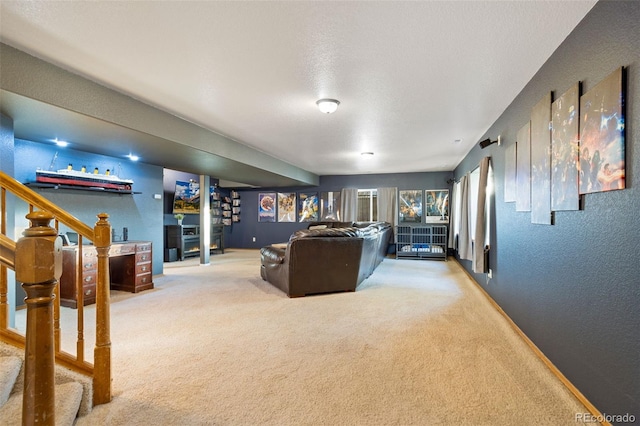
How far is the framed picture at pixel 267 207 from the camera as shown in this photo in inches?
408

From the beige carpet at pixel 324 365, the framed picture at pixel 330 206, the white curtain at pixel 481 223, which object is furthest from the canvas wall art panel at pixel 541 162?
the framed picture at pixel 330 206

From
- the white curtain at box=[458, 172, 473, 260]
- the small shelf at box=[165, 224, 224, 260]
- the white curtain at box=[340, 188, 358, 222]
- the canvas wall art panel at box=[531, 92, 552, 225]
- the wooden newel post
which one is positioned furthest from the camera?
the white curtain at box=[340, 188, 358, 222]

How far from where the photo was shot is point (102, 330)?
6.03ft

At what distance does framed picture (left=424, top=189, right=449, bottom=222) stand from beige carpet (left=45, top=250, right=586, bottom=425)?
5.01 metres

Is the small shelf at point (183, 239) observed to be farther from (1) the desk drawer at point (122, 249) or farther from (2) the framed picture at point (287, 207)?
(1) the desk drawer at point (122, 249)

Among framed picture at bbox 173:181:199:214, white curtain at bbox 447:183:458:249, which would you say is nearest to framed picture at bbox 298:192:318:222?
framed picture at bbox 173:181:199:214

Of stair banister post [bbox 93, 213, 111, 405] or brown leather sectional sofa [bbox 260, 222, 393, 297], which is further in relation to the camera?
brown leather sectional sofa [bbox 260, 222, 393, 297]

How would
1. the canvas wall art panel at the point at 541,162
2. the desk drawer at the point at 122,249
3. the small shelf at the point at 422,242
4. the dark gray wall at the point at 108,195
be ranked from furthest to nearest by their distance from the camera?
the small shelf at the point at 422,242 → the desk drawer at the point at 122,249 → the dark gray wall at the point at 108,195 → the canvas wall art panel at the point at 541,162

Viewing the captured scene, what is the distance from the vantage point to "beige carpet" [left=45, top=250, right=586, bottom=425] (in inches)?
69.4

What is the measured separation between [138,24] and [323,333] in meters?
2.83

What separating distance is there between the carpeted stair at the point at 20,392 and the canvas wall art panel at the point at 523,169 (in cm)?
343

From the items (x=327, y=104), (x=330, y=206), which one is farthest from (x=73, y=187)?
(x=330, y=206)

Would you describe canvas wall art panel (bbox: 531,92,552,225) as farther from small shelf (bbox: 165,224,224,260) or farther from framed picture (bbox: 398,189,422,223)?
small shelf (bbox: 165,224,224,260)

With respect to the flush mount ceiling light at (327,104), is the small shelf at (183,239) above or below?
below
